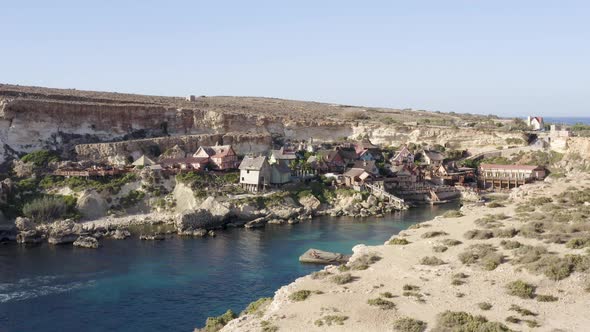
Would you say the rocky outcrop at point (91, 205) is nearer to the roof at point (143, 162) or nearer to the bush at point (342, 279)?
the roof at point (143, 162)

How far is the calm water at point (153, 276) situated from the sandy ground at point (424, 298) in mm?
8554

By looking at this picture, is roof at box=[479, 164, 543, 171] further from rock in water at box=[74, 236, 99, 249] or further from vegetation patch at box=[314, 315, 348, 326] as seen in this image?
vegetation patch at box=[314, 315, 348, 326]

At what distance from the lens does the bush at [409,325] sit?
80.4 ft

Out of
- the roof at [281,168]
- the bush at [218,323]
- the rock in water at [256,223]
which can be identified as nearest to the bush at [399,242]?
the bush at [218,323]

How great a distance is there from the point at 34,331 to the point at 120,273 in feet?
36.8

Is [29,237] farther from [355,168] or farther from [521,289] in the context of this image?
[521,289]

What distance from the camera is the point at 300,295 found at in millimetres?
29109

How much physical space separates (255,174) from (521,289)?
4651 cm

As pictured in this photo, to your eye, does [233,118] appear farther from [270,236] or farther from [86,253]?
[86,253]

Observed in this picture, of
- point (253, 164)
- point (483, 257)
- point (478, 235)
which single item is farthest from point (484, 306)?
point (253, 164)

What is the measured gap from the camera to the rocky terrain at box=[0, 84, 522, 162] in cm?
7856

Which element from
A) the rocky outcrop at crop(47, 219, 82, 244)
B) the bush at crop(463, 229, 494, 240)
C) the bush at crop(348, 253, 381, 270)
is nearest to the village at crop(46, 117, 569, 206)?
the rocky outcrop at crop(47, 219, 82, 244)

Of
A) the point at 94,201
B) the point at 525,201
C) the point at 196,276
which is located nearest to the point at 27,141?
the point at 94,201

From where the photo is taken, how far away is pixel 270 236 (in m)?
57.5
